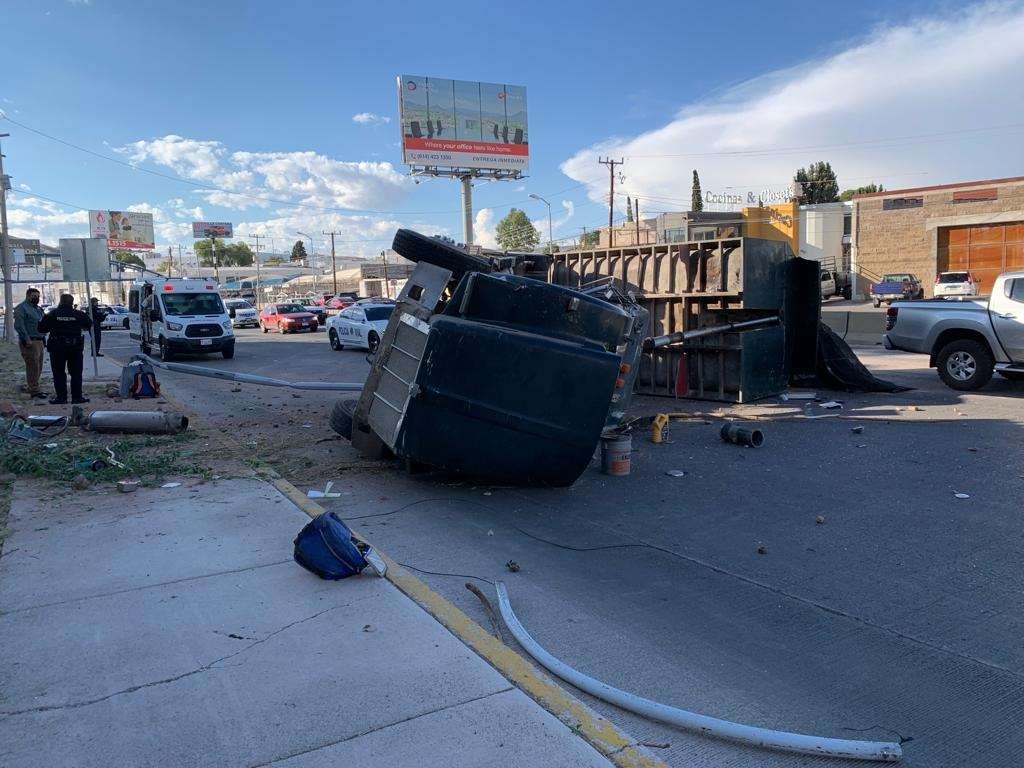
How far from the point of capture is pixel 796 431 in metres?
9.88

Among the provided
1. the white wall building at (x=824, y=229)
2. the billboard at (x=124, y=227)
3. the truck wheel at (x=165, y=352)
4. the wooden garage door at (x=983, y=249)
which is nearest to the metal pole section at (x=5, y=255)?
the truck wheel at (x=165, y=352)

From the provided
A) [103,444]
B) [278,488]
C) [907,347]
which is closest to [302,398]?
[103,444]

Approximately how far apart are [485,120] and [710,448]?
51243mm

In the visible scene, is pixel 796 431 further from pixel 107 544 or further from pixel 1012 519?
pixel 107 544

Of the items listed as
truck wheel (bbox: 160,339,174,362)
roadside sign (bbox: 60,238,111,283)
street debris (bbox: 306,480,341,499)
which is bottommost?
street debris (bbox: 306,480,341,499)

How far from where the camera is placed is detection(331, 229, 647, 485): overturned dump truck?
630 centimetres

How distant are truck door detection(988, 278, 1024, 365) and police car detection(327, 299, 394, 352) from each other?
16.1 metres

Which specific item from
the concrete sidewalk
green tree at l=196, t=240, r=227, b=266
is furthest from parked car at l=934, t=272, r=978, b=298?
green tree at l=196, t=240, r=227, b=266

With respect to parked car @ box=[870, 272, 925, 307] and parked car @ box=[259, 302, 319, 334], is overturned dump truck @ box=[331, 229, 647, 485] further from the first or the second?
parked car @ box=[870, 272, 925, 307]

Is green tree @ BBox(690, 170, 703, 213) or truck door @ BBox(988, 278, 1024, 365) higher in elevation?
green tree @ BBox(690, 170, 703, 213)

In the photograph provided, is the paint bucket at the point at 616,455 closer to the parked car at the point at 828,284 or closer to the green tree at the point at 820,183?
the parked car at the point at 828,284

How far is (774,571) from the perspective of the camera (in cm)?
512

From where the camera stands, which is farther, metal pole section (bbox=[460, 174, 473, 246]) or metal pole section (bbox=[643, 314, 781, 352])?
metal pole section (bbox=[460, 174, 473, 246])

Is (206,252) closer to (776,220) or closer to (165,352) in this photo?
(776,220)
